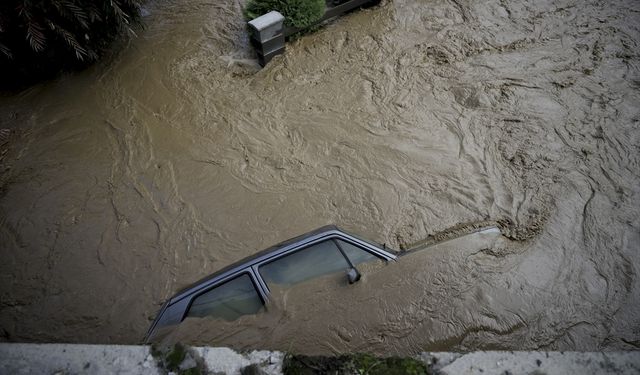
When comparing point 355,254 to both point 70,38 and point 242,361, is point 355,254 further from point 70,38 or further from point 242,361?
point 70,38

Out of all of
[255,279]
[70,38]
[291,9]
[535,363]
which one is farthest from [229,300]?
[291,9]

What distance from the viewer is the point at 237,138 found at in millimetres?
6199

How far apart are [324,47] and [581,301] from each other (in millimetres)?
5265

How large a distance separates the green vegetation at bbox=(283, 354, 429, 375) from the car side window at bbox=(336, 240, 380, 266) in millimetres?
1213

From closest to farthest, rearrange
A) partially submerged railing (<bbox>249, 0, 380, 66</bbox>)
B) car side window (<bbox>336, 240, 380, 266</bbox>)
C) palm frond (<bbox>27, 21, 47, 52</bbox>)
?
car side window (<bbox>336, 240, 380, 266</bbox>) < palm frond (<bbox>27, 21, 47, 52</bbox>) < partially submerged railing (<bbox>249, 0, 380, 66</bbox>)

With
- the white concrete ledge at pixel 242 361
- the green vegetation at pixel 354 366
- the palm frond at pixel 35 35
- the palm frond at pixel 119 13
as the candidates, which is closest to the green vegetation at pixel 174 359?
the white concrete ledge at pixel 242 361

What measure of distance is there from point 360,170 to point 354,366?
3.74 m

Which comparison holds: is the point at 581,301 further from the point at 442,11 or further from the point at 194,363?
the point at 442,11

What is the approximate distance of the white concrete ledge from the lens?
216 centimetres

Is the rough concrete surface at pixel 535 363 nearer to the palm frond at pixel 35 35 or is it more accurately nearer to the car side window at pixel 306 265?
the car side window at pixel 306 265

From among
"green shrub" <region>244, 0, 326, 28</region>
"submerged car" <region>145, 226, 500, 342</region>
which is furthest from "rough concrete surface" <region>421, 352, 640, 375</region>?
"green shrub" <region>244, 0, 326, 28</region>

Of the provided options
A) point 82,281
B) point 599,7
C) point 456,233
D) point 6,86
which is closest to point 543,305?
point 456,233

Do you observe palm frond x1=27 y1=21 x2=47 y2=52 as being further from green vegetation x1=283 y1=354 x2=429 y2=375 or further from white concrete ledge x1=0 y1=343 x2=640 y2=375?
green vegetation x1=283 y1=354 x2=429 y2=375

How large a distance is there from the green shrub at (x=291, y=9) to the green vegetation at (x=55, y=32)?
73.4 inches
